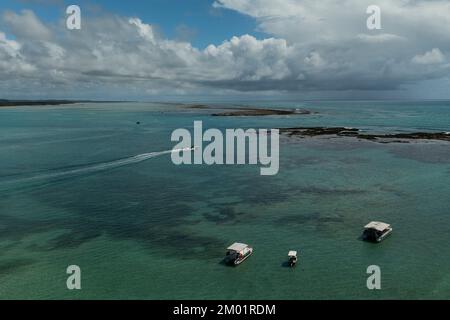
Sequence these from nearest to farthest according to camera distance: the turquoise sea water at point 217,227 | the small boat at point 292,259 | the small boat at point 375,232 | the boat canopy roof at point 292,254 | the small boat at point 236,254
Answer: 1. the turquoise sea water at point 217,227
2. the small boat at point 292,259
3. the small boat at point 236,254
4. the boat canopy roof at point 292,254
5. the small boat at point 375,232

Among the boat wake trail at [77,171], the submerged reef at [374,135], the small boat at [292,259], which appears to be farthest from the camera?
the submerged reef at [374,135]

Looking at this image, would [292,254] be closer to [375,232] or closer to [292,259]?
[292,259]

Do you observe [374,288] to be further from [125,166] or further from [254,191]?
[125,166]

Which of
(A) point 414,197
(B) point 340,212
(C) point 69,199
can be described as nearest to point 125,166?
(C) point 69,199

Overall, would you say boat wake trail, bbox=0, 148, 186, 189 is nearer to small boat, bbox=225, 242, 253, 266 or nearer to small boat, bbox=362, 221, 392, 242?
small boat, bbox=225, 242, 253, 266

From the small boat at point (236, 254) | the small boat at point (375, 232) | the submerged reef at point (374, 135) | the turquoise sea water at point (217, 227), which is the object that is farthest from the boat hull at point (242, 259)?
the submerged reef at point (374, 135)

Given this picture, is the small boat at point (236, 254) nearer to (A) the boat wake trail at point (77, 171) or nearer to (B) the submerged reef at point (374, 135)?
(A) the boat wake trail at point (77, 171)

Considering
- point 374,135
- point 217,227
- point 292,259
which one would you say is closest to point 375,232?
point 292,259
